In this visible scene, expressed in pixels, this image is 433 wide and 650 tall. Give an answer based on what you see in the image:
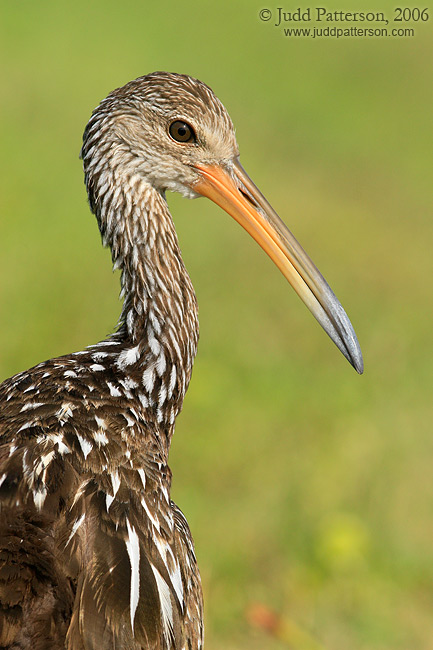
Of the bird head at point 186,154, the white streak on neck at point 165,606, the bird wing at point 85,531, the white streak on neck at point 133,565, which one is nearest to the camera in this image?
the bird wing at point 85,531

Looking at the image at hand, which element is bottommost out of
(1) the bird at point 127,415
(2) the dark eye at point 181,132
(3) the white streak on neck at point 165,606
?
(3) the white streak on neck at point 165,606

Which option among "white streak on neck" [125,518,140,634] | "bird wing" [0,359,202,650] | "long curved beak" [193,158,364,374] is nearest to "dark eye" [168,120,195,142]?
"long curved beak" [193,158,364,374]

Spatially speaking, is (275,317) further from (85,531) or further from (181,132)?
(85,531)

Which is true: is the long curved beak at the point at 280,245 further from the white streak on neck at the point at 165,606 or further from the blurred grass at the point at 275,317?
the blurred grass at the point at 275,317

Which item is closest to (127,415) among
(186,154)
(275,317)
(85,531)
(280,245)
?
(85,531)

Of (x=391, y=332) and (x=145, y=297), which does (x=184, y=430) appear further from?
(x=145, y=297)

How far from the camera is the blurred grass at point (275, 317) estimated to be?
6.58 metres

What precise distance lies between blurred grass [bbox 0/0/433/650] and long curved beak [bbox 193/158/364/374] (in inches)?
99.8

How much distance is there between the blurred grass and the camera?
6.58 metres

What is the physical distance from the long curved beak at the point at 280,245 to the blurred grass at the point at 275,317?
99.8 inches

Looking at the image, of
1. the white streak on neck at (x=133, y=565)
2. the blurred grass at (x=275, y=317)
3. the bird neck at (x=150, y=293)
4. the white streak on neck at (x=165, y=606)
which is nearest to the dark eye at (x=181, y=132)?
the bird neck at (x=150, y=293)

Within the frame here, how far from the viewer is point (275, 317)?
10039mm

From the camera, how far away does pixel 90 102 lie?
552 inches

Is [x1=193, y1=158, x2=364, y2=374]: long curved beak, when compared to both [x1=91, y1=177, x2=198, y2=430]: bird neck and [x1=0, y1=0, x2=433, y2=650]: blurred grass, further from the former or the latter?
[x1=0, y1=0, x2=433, y2=650]: blurred grass
